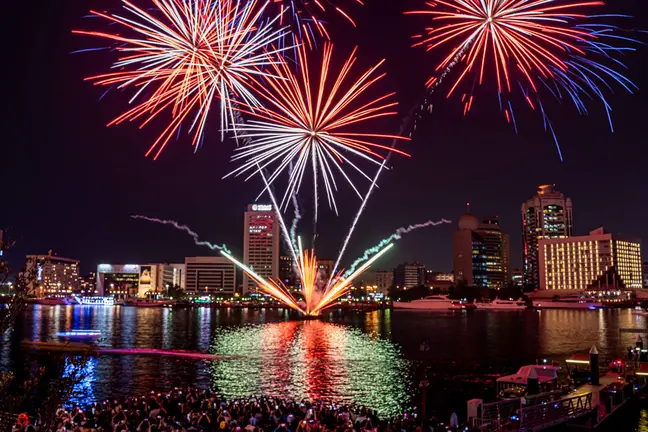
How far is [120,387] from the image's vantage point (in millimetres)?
35969

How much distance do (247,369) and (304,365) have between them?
4.85m

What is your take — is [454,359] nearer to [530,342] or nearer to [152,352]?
[530,342]

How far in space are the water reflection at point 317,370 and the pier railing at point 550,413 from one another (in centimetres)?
960

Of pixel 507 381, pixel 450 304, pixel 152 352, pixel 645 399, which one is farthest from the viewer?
pixel 450 304

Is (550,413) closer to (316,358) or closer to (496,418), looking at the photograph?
(496,418)

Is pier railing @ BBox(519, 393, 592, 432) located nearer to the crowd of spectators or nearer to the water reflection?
the crowd of spectators

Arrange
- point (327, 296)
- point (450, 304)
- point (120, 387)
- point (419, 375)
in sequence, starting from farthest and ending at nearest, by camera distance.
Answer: point (450, 304) → point (327, 296) → point (419, 375) → point (120, 387)

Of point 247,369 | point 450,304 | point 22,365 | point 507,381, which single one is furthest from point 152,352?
point 450,304

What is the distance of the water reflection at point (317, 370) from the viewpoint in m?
33.6

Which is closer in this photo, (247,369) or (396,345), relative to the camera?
(247,369)

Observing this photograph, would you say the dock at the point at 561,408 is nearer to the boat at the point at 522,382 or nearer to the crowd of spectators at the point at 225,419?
the crowd of spectators at the point at 225,419

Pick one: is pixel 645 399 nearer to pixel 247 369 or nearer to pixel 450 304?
pixel 247 369

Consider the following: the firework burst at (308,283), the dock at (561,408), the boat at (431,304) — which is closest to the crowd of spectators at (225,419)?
the dock at (561,408)

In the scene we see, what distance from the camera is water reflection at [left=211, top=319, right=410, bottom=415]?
3359 cm
